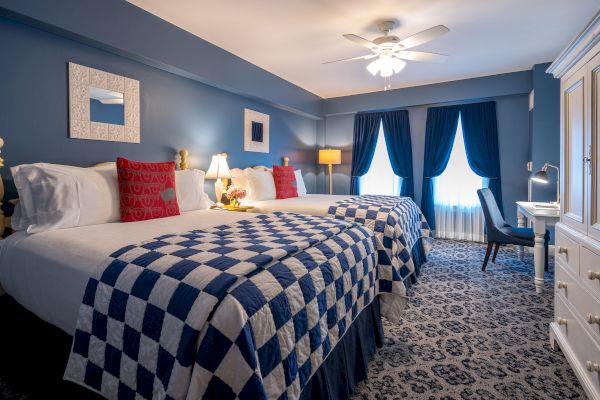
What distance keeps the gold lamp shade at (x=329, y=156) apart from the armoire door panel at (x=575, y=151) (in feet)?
13.6

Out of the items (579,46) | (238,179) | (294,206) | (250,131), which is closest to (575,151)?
(579,46)

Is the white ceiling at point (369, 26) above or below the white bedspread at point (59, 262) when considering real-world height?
above

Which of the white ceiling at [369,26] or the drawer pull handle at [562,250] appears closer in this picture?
the drawer pull handle at [562,250]

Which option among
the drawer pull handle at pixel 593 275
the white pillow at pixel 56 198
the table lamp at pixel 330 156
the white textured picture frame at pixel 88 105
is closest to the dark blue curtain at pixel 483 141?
the table lamp at pixel 330 156

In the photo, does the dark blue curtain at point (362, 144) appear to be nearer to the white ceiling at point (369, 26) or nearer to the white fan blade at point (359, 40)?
the white ceiling at point (369, 26)

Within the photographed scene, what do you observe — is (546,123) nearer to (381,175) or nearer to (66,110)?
(381,175)

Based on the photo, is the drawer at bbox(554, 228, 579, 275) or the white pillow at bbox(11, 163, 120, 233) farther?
the white pillow at bbox(11, 163, 120, 233)

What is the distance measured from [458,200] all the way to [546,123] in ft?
5.38

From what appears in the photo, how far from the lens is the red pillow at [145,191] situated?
2.24 meters

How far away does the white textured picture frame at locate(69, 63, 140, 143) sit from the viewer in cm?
255

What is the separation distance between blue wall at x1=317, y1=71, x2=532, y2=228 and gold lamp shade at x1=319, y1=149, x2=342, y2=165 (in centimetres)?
87

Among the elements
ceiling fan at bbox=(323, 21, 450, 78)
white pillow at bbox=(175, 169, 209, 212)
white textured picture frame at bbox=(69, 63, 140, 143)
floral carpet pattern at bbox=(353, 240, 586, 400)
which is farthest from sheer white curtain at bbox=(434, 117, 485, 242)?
white textured picture frame at bbox=(69, 63, 140, 143)

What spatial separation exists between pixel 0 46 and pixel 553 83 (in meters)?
5.71

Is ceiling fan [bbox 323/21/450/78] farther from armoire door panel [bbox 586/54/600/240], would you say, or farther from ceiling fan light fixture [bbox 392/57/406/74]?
armoire door panel [bbox 586/54/600/240]
